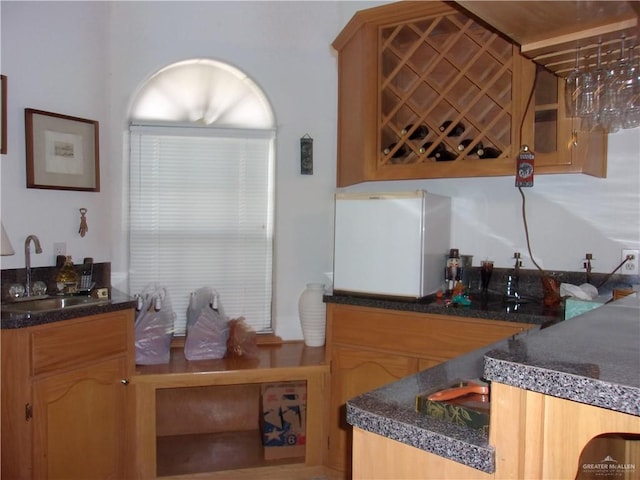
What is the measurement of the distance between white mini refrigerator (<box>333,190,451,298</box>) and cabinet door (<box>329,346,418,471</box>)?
0.30m

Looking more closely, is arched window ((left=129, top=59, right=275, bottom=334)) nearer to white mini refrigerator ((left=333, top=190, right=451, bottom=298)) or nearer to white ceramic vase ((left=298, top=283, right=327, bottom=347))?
white ceramic vase ((left=298, top=283, right=327, bottom=347))

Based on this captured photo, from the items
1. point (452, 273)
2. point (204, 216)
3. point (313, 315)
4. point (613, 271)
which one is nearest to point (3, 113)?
point (204, 216)

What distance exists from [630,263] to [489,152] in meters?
0.82

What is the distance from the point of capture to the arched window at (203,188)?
2.79 metres

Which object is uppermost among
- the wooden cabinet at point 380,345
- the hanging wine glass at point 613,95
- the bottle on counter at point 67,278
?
the hanging wine glass at point 613,95

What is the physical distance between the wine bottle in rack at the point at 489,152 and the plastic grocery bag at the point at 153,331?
171 cm

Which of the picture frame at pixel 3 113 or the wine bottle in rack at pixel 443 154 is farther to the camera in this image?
the wine bottle in rack at pixel 443 154

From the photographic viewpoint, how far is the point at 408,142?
8.27 feet

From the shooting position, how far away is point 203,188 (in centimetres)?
285

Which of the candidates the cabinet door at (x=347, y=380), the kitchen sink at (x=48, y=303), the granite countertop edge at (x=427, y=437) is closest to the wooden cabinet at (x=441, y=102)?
the cabinet door at (x=347, y=380)

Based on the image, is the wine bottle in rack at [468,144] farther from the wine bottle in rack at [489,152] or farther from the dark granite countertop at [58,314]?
the dark granite countertop at [58,314]

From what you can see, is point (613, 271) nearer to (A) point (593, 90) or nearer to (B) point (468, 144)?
(B) point (468, 144)

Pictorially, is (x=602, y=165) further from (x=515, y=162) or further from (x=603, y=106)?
(x=603, y=106)

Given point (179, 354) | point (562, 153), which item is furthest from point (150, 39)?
point (562, 153)
